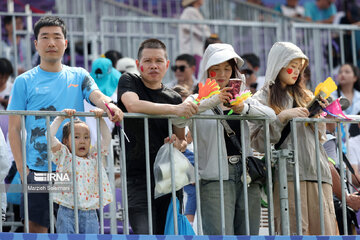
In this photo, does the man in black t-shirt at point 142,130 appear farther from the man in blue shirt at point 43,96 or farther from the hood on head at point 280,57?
the hood on head at point 280,57

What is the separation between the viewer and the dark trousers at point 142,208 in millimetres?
6746

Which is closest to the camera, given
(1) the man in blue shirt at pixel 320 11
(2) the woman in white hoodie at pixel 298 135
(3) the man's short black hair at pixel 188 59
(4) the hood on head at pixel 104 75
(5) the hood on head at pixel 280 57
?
(2) the woman in white hoodie at pixel 298 135

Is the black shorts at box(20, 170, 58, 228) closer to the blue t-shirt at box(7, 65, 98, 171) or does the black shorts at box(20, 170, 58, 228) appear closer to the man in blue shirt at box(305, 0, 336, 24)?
the blue t-shirt at box(7, 65, 98, 171)

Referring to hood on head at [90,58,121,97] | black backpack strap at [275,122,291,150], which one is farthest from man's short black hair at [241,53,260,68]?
black backpack strap at [275,122,291,150]

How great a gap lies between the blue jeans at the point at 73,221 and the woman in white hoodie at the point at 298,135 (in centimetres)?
141

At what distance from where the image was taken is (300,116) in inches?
276

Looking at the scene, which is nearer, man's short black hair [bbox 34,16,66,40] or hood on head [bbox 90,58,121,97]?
man's short black hair [bbox 34,16,66,40]

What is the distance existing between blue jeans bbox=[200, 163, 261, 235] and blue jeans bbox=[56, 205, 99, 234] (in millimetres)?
848

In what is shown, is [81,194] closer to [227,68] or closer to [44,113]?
[44,113]

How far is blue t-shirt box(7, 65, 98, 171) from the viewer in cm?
682

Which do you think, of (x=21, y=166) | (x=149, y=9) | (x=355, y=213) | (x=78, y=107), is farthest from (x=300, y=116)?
(x=149, y=9)

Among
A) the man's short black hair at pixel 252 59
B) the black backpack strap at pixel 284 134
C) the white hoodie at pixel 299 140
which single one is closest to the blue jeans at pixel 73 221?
the white hoodie at pixel 299 140

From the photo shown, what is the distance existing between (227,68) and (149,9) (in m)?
8.61

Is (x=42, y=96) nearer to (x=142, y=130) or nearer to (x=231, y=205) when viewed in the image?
(x=142, y=130)
